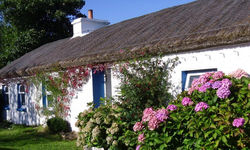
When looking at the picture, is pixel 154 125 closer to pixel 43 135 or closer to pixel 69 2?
pixel 43 135

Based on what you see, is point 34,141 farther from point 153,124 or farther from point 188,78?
point 153,124

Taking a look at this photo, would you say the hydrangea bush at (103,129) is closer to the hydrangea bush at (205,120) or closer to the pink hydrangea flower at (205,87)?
the hydrangea bush at (205,120)

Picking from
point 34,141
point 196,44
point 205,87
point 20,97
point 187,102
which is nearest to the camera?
point 205,87

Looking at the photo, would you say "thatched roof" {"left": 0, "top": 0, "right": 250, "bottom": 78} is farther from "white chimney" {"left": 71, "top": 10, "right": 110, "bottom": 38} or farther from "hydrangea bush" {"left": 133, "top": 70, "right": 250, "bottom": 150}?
"white chimney" {"left": 71, "top": 10, "right": 110, "bottom": 38}

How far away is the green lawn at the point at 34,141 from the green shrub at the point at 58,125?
280 millimetres

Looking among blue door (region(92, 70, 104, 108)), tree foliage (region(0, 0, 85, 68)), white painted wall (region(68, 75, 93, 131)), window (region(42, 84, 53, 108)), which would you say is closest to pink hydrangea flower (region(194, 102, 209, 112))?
blue door (region(92, 70, 104, 108))

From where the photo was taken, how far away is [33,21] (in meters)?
24.2

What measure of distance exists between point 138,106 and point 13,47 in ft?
59.8

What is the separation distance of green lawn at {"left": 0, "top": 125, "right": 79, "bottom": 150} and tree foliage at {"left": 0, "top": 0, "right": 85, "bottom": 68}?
12430mm

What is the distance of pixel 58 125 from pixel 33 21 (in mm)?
16822

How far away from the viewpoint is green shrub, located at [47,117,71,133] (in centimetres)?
980

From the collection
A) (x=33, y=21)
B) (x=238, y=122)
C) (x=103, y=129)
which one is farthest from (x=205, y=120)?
(x=33, y=21)

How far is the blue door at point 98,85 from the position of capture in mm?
8977

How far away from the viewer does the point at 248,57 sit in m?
5.26
